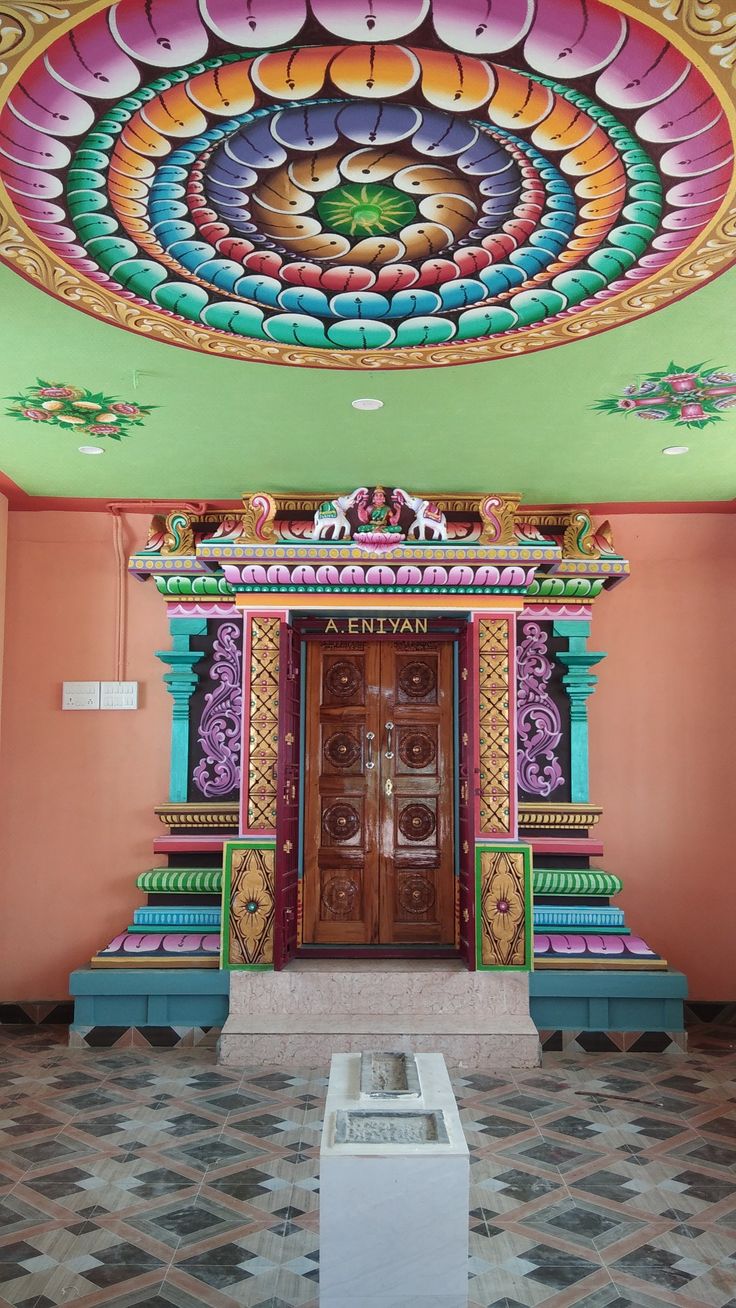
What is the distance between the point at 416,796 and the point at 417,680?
2.41ft

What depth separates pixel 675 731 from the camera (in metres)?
6.59

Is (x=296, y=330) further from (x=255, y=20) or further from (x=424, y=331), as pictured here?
(x=255, y=20)

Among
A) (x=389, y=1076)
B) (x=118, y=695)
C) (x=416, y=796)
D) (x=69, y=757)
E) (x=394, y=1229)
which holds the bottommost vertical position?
(x=394, y=1229)

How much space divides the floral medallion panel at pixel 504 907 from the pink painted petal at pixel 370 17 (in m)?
4.30

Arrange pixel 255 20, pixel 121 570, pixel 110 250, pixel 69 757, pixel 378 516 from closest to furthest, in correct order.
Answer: pixel 255 20 < pixel 110 250 < pixel 378 516 < pixel 69 757 < pixel 121 570

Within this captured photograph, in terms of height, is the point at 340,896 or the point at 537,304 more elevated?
the point at 537,304

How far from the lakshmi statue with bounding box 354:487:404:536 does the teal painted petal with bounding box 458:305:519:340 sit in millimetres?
2070

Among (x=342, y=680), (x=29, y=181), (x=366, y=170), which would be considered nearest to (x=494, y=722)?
(x=342, y=680)

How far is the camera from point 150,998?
575 cm

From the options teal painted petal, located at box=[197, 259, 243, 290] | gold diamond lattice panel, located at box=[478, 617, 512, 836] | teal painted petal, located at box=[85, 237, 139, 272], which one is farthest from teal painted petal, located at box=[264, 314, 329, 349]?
gold diamond lattice panel, located at box=[478, 617, 512, 836]

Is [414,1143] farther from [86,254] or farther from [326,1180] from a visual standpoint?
[86,254]

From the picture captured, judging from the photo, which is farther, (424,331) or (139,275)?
(424,331)

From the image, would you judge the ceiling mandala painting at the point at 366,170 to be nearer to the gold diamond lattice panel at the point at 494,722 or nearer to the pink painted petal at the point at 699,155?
the pink painted petal at the point at 699,155

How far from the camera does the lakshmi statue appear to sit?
590cm
